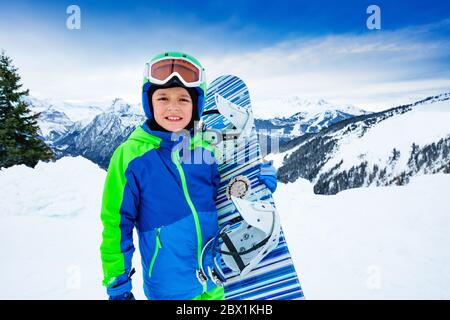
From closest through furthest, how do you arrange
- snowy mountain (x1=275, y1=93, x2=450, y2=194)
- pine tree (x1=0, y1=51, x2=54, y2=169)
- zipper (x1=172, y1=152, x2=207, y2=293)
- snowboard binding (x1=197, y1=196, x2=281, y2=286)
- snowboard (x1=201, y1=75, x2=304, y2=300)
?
1. zipper (x1=172, y1=152, x2=207, y2=293)
2. snowboard binding (x1=197, y1=196, x2=281, y2=286)
3. snowboard (x1=201, y1=75, x2=304, y2=300)
4. pine tree (x1=0, y1=51, x2=54, y2=169)
5. snowy mountain (x1=275, y1=93, x2=450, y2=194)

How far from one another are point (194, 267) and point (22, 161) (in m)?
19.9

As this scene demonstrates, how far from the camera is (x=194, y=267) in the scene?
6.40 ft

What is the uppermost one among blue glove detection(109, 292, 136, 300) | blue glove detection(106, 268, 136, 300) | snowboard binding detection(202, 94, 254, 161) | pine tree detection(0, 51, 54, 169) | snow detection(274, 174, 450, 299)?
pine tree detection(0, 51, 54, 169)

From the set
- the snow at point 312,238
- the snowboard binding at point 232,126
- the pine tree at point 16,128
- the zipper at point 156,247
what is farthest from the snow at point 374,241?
the pine tree at point 16,128

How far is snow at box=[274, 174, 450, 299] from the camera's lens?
11.9 feet

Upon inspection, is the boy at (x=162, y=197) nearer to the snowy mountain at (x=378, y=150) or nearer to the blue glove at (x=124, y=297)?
the blue glove at (x=124, y=297)

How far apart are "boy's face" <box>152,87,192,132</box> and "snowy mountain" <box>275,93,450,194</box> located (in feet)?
197

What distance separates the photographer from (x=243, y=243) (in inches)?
90.9

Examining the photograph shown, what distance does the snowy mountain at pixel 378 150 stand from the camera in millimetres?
62000

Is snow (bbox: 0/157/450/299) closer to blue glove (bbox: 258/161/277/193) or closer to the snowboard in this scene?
the snowboard

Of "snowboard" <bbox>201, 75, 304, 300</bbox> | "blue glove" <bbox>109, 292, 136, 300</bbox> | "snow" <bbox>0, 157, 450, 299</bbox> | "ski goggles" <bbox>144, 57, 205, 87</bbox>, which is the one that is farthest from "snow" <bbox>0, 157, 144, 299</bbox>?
"ski goggles" <bbox>144, 57, 205, 87</bbox>

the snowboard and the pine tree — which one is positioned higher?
the pine tree

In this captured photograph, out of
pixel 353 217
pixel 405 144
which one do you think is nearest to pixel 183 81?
pixel 353 217
